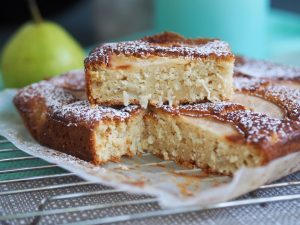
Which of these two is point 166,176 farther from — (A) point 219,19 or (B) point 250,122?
(A) point 219,19

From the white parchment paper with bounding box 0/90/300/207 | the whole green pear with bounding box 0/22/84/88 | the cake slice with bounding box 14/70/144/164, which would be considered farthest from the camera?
the whole green pear with bounding box 0/22/84/88

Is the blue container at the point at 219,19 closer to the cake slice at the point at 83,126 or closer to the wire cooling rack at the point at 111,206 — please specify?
the cake slice at the point at 83,126

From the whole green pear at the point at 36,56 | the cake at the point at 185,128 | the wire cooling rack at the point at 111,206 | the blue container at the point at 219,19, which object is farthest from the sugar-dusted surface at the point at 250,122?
the blue container at the point at 219,19

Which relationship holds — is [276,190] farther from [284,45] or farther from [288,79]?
[284,45]

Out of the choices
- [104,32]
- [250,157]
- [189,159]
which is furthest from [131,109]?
[104,32]

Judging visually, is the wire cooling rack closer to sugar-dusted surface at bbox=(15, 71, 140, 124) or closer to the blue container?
sugar-dusted surface at bbox=(15, 71, 140, 124)

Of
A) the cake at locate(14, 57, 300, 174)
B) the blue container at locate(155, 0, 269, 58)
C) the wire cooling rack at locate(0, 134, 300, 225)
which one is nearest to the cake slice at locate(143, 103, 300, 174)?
the cake at locate(14, 57, 300, 174)

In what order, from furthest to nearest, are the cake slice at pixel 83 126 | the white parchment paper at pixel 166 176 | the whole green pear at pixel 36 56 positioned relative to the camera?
the whole green pear at pixel 36 56 < the cake slice at pixel 83 126 < the white parchment paper at pixel 166 176
